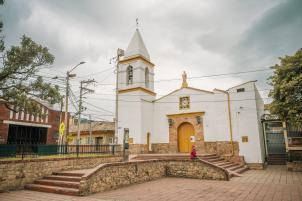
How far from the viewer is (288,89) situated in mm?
11781

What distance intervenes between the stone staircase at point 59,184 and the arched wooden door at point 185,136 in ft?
37.6

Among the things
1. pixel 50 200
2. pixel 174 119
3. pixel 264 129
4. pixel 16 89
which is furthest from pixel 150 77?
pixel 50 200

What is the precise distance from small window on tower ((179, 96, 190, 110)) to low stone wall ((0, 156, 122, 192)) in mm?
10843

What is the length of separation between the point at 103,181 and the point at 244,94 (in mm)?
13191

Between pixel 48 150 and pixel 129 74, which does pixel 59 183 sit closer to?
pixel 48 150

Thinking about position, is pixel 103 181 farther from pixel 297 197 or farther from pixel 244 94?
pixel 244 94

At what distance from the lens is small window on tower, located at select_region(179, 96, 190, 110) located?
1964cm

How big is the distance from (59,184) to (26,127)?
13579 mm

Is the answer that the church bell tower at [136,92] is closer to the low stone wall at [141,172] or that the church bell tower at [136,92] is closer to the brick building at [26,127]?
the low stone wall at [141,172]

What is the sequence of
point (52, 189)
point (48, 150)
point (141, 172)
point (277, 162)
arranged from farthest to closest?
point (277, 162) < point (48, 150) < point (141, 172) < point (52, 189)

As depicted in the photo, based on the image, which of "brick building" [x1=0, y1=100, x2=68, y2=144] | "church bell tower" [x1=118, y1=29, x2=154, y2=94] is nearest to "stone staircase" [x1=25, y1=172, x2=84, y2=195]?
"brick building" [x1=0, y1=100, x2=68, y2=144]

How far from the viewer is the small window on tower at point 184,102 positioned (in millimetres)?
19641

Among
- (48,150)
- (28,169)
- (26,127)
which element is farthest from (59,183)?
(26,127)

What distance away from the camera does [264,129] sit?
19750mm
